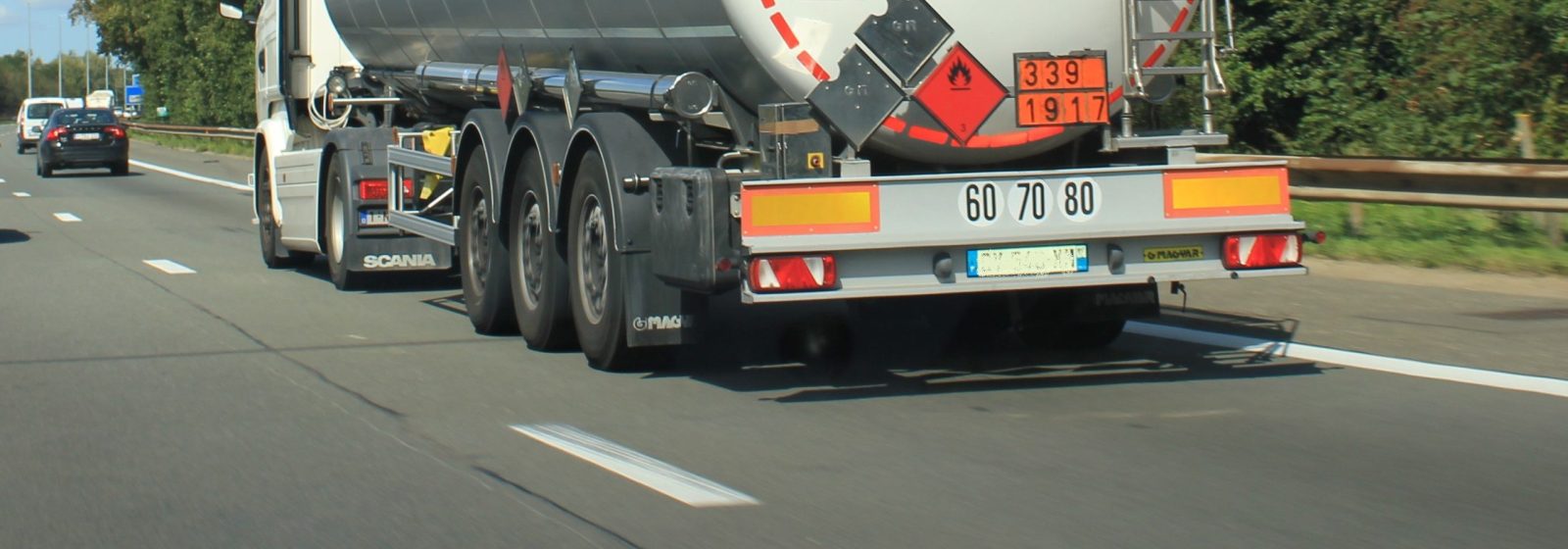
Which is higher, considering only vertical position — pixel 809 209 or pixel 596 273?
pixel 809 209

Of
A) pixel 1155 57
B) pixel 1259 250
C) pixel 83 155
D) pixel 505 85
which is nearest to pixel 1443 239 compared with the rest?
pixel 1259 250

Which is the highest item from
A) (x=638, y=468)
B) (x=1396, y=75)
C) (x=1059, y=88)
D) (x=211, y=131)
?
(x=211, y=131)

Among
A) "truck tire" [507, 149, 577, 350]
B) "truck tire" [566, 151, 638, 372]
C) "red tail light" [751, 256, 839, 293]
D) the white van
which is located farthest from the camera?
the white van

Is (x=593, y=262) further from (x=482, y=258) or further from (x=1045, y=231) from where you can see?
(x=1045, y=231)

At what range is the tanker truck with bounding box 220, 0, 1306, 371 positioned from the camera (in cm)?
816

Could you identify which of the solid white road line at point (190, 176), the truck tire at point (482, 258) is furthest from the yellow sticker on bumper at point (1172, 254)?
the solid white road line at point (190, 176)

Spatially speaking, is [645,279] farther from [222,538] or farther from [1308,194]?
[1308,194]

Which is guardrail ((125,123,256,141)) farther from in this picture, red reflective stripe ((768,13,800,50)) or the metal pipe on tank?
red reflective stripe ((768,13,800,50))

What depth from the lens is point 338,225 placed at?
49.8ft

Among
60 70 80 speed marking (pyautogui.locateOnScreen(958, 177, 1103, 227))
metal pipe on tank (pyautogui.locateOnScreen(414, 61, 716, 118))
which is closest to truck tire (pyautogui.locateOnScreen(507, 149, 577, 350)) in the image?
metal pipe on tank (pyautogui.locateOnScreen(414, 61, 716, 118))

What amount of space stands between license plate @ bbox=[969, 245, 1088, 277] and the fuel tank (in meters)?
0.55

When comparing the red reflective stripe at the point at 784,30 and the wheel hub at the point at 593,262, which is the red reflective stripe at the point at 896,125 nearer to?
the red reflective stripe at the point at 784,30

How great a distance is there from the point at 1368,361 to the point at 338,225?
8.44 metres

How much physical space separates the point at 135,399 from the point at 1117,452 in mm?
4416
